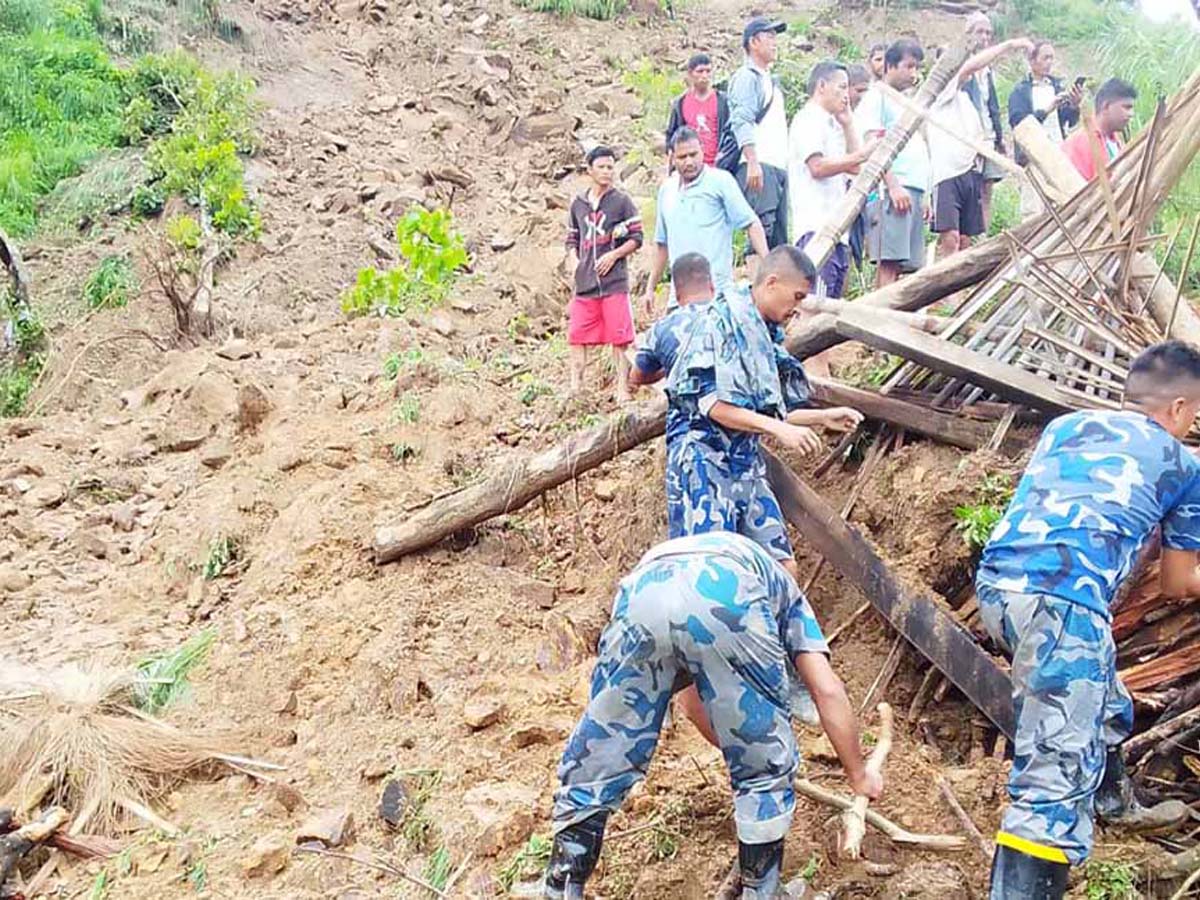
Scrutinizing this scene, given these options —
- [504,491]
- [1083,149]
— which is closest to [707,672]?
[504,491]

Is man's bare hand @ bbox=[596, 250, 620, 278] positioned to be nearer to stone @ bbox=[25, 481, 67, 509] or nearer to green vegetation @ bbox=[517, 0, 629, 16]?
stone @ bbox=[25, 481, 67, 509]

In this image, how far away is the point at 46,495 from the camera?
766 cm

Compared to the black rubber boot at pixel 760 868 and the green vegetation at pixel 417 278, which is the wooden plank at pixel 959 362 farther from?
the green vegetation at pixel 417 278

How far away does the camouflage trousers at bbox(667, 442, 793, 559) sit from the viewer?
4234 mm

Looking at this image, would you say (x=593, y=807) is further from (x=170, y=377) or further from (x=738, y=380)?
(x=170, y=377)

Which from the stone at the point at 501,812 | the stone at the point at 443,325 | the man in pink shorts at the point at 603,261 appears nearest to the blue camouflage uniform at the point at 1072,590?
the stone at the point at 501,812

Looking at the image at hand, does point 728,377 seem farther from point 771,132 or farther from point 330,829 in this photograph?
point 771,132

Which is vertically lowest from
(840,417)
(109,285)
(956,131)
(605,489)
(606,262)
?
(109,285)

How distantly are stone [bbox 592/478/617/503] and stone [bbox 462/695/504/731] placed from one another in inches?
57.4

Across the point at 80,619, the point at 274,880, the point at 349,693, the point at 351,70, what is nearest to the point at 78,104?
the point at 351,70

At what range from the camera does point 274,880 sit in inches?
156

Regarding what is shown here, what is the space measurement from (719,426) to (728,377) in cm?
23

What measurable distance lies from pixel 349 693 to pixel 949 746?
8.02 ft

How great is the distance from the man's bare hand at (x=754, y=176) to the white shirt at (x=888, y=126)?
1.99ft
